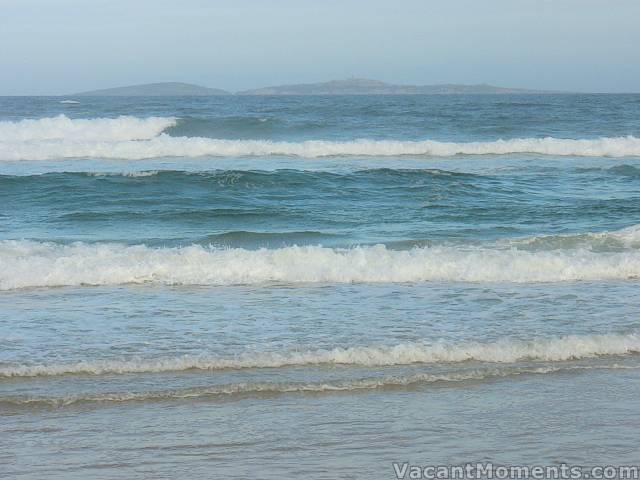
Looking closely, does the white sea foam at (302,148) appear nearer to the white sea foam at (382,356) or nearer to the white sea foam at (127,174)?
the white sea foam at (127,174)

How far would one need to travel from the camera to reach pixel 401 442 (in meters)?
4.65

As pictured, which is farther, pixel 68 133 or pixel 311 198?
pixel 68 133

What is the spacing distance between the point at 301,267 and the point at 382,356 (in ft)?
10.8

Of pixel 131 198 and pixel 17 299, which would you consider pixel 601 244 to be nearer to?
pixel 17 299

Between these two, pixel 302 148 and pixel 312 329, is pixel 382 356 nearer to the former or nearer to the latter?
pixel 312 329

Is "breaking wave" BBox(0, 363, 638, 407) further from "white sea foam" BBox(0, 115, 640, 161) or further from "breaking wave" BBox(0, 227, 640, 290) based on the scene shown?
"white sea foam" BBox(0, 115, 640, 161)

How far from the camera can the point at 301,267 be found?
30.8 ft

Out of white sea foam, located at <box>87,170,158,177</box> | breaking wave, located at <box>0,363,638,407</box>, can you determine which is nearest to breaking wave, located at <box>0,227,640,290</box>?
breaking wave, located at <box>0,363,638,407</box>

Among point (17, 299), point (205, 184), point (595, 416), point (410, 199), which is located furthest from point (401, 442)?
point (205, 184)

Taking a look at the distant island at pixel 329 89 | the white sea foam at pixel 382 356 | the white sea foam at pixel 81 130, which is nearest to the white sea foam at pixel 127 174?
the white sea foam at pixel 81 130

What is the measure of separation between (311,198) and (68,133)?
17198 millimetres

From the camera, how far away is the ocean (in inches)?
183

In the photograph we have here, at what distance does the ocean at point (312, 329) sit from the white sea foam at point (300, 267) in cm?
3

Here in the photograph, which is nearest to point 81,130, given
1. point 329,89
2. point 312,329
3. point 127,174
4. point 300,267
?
point 127,174
